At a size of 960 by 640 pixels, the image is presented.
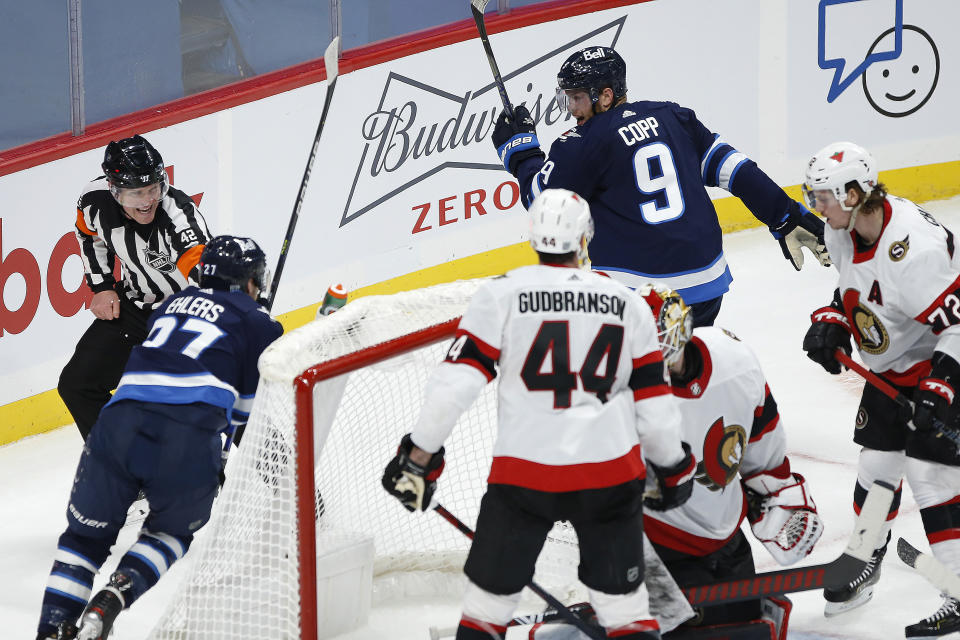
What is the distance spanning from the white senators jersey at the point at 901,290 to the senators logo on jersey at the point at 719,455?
0.62 meters

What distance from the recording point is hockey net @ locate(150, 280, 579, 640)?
267 centimetres

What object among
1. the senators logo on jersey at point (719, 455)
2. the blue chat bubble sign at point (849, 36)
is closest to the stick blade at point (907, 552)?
the senators logo on jersey at point (719, 455)

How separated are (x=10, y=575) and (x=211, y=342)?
1144 mm

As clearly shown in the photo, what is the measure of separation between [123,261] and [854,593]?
2.20 m

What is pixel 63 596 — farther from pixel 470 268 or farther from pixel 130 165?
pixel 470 268

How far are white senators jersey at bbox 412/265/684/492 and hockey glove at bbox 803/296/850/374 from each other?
0.96 m

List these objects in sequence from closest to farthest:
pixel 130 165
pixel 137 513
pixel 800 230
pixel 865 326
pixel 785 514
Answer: pixel 785 514
pixel 865 326
pixel 130 165
pixel 800 230
pixel 137 513

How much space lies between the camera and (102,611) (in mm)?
2752

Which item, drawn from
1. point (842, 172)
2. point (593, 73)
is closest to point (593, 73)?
point (593, 73)

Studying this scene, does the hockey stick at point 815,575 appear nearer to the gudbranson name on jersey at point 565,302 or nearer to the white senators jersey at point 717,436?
the white senators jersey at point 717,436

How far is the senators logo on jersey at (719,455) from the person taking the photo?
8.52ft

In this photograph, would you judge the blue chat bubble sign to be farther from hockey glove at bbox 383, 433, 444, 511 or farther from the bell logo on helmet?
hockey glove at bbox 383, 433, 444, 511

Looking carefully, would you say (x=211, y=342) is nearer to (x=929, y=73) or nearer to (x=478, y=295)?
(x=478, y=295)

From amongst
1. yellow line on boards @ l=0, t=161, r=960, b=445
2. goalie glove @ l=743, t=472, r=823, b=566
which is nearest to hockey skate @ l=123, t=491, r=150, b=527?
yellow line on boards @ l=0, t=161, r=960, b=445
